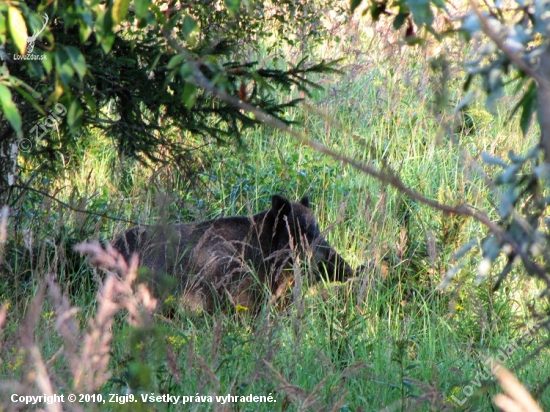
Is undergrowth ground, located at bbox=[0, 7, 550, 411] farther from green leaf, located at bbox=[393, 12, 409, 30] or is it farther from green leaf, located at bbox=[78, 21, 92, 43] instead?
green leaf, located at bbox=[78, 21, 92, 43]

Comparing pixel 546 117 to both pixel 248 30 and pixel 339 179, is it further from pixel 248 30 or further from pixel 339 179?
pixel 339 179

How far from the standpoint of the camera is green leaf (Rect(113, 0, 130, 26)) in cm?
220

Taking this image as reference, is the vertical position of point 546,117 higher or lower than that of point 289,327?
higher

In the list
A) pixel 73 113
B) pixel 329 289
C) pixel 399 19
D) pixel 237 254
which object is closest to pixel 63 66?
pixel 73 113

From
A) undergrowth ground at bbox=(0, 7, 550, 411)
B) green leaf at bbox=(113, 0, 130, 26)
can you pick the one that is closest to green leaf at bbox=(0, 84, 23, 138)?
green leaf at bbox=(113, 0, 130, 26)

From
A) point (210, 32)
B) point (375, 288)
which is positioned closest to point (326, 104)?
point (210, 32)

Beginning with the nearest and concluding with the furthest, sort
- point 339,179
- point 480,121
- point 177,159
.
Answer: point 177,159 → point 339,179 → point 480,121

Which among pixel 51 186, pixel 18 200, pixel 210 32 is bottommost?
pixel 51 186

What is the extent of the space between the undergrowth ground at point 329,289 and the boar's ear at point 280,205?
0.31 metres

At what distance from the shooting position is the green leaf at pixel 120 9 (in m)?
2.20

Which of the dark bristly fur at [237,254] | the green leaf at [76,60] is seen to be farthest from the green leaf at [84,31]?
the dark bristly fur at [237,254]

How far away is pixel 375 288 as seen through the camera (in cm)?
594

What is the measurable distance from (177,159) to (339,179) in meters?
2.69

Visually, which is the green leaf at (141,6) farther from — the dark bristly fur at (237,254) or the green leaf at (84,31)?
the dark bristly fur at (237,254)
